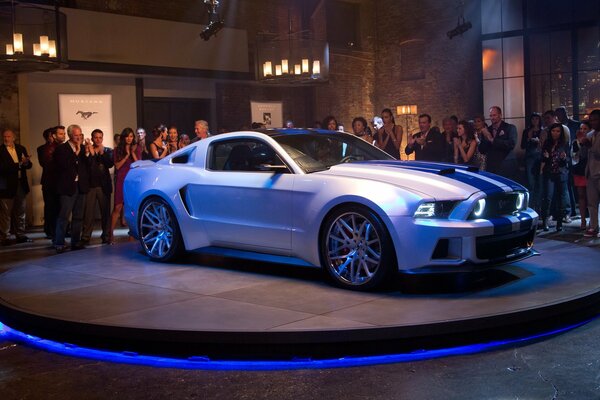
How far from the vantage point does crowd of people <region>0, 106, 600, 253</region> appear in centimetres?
1085

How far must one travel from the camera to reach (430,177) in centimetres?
668

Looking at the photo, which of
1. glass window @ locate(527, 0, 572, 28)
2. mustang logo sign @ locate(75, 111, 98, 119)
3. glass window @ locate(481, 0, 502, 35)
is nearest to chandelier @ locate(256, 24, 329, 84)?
mustang logo sign @ locate(75, 111, 98, 119)

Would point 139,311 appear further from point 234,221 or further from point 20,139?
point 20,139

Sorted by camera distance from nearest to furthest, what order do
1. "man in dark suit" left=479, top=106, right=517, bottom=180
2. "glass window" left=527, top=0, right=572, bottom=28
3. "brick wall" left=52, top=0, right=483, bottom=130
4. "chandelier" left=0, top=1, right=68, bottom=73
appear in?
"man in dark suit" left=479, top=106, right=517, bottom=180 < "chandelier" left=0, top=1, right=68, bottom=73 < "brick wall" left=52, top=0, right=483, bottom=130 < "glass window" left=527, top=0, right=572, bottom=28

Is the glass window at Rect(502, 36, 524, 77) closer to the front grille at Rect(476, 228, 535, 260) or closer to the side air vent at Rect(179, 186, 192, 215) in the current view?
the front grille at Rect(476, 228, 535, 260)

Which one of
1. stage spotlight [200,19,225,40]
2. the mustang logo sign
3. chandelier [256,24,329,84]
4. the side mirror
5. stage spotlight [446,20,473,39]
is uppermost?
stage spotlight [446,20,473,39]

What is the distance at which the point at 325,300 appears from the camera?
6352mm

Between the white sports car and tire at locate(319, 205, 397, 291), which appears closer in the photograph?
the white sports car

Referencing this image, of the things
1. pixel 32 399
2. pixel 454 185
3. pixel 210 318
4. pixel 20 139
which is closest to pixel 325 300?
pixel 210 318

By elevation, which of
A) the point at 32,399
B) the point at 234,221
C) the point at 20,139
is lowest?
the point at 32,399

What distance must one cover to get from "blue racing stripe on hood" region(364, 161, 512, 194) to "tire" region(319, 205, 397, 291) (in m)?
0.76

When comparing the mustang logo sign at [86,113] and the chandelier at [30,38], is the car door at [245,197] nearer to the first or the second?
the chandelier at [30,38]

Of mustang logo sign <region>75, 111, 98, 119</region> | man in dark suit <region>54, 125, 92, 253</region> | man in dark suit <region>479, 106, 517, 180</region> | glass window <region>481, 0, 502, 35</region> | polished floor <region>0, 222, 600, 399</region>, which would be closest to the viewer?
polished floor <region>0, 222, 600, 399</region>

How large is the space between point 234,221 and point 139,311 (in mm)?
1932
